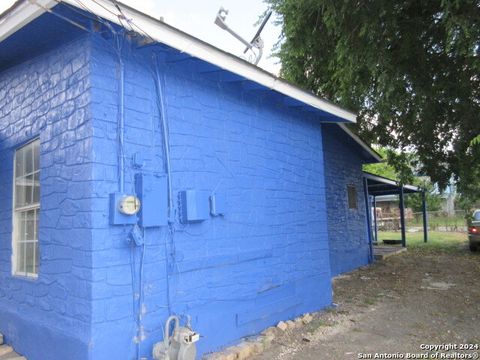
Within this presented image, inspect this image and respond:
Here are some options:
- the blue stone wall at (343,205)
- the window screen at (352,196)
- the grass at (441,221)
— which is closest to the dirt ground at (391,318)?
the blue stone wall at (343,205)

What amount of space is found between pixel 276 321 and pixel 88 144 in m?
3.71

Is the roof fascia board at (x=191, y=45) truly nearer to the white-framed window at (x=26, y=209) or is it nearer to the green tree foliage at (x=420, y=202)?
the white-framed window at (x=26, y=209)

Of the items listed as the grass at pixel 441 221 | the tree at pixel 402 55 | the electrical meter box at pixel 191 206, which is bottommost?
the grass at pixel 441 221

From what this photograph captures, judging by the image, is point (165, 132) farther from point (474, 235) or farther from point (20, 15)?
point (474, 235)

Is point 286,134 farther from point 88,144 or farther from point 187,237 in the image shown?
point 88,144

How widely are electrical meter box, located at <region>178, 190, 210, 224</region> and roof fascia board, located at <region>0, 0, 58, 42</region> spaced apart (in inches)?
85.5

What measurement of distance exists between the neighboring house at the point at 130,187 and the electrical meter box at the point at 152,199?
16 millimetres

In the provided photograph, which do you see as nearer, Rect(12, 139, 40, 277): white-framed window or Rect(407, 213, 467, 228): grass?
Rect(12, 139, 40, 277): white-framed window

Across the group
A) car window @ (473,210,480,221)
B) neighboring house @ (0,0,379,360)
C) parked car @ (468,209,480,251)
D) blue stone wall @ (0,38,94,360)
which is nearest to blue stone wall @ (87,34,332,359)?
neighboring house @ (0,0,379,360)

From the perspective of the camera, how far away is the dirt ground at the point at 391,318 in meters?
5.00

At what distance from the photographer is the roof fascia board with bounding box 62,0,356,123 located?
3416 millimetres

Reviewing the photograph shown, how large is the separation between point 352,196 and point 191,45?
9.43 m

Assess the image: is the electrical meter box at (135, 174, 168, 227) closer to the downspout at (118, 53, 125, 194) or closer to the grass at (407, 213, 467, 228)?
the downspout at (118, 53, 125, 194)

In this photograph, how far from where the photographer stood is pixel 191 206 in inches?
173
